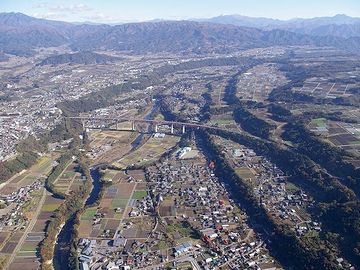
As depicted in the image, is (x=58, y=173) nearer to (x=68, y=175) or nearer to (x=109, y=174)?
(x=68, y=175)

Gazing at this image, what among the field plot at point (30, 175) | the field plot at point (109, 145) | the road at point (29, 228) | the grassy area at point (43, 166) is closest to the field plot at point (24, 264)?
the road at point (29, 228)

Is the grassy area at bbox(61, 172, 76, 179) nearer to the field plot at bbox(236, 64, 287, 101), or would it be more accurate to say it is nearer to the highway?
the highway

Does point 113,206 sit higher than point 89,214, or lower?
lower

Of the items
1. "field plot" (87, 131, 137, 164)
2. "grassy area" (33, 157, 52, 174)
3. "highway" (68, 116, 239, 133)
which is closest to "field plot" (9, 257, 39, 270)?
"grassy area" (33, 157, 52, 174)

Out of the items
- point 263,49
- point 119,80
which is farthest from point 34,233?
point 263,49

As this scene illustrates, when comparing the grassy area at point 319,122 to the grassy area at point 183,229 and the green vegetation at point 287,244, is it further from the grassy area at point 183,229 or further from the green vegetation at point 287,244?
the grassy area at point 183,229

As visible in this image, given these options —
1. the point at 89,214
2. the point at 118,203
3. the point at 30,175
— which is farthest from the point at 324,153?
the point at 30,175

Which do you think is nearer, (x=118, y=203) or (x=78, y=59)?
(x=118, y=203)

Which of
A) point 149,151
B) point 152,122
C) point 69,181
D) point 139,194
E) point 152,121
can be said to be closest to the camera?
point 139,194
